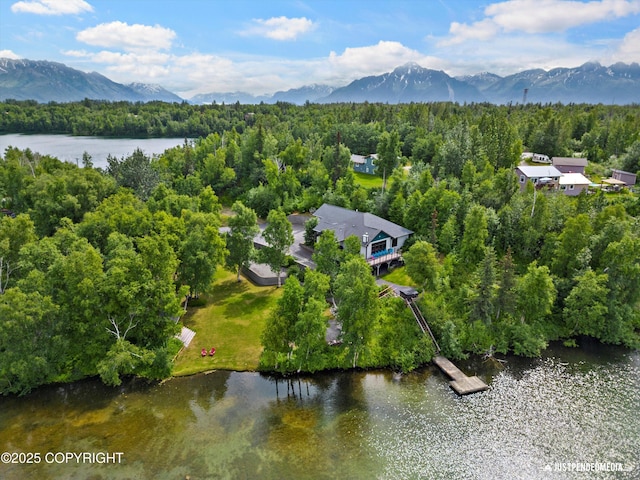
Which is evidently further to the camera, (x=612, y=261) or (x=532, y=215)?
(x=532, y=215)

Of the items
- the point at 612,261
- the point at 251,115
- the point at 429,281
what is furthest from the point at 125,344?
the point at 251,115

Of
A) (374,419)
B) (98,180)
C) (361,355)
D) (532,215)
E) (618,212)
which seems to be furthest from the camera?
(98,180)

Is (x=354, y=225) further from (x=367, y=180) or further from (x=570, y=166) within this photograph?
(x=570, y=166)

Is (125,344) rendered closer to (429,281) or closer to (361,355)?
(361,355)

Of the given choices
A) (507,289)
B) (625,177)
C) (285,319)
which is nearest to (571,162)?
(625,177)

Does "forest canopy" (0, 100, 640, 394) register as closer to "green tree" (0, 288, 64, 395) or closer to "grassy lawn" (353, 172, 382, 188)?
"green tree" (0, 288, 64, 395)

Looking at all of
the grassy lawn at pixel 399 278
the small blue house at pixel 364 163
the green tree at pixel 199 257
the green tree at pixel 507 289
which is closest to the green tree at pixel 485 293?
the green tree at pixel 507 289
